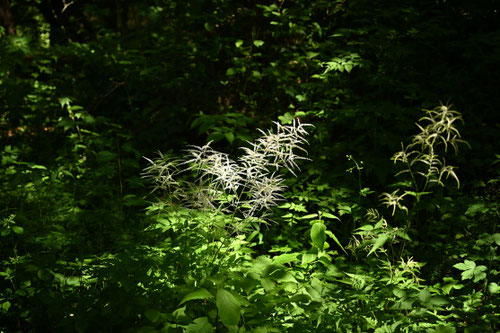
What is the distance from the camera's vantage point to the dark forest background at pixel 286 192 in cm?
207

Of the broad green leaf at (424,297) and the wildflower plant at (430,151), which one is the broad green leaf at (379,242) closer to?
the wildflower plant at (430,151)

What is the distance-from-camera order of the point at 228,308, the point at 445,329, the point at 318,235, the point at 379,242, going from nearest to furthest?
the point at 228,308, the point at 445,329, the point at 379,242, the point at 318,235

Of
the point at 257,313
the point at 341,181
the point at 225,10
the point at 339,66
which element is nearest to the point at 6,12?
the point at 225,10

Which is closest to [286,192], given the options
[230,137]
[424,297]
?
[230,137]

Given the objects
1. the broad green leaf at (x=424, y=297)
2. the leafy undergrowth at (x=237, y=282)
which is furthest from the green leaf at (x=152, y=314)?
the broad green leaf at (x=424, y=297)

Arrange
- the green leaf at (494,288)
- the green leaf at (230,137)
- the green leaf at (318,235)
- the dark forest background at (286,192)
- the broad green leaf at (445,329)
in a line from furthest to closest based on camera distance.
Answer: the green leaf at (230,137)
the green leaf at (318,235)
the green leaf at (494,288)
the dark forest background at (286,192)
the broad green leaf at (445,329)

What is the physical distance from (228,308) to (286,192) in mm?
1866

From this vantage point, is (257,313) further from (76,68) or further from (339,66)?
(76,68)

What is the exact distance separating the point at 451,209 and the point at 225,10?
11.3 feet

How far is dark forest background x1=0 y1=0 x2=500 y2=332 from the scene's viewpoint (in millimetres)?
2068

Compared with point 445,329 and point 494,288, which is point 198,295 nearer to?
point 445,329

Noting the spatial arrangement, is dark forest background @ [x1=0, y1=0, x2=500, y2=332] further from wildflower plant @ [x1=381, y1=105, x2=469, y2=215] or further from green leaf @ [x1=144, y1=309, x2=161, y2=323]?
wildflower plant @ [x1=381, y1=105, x2=469, y2=215]

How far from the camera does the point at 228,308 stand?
1.73 meters

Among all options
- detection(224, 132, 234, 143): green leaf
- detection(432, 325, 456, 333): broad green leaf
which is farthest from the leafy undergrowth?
detection(224, 132, 234, 143): green leaf
